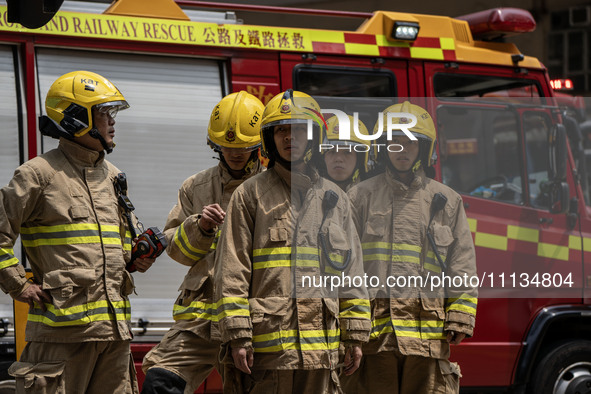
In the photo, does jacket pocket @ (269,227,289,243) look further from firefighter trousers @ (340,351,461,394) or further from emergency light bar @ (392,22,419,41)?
emergency light bar @ (392,22,419,41)

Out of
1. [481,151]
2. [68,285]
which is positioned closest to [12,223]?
[68,285]

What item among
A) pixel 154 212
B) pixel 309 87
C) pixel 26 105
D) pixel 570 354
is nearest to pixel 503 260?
pixel 570 354

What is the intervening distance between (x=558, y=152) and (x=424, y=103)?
0.99 meters

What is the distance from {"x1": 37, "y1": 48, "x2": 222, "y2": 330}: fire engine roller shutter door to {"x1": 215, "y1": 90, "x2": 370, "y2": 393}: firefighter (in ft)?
5.98

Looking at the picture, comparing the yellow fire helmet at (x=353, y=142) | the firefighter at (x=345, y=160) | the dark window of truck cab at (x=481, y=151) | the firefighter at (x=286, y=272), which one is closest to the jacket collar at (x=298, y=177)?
the firefighter at (x=286, y=272)

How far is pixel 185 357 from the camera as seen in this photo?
190 inches

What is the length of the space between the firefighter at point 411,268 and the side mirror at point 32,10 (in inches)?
69.6

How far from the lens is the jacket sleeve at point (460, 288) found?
479cm

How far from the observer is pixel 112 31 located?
6.08 metres

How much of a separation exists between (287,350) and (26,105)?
256 cm

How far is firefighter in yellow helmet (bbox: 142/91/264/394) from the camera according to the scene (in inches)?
187

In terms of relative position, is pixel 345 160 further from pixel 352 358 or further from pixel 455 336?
pixel 352 358

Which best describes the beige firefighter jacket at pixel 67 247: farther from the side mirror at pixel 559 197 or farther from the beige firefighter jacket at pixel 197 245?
the side mirror at pixel 559 197

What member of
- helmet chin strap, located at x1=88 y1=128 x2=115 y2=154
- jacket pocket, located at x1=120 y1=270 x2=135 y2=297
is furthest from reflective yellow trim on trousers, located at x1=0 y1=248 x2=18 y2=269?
helmet chin strap, located at x1=88 y1=128 x2=115 y2=154
